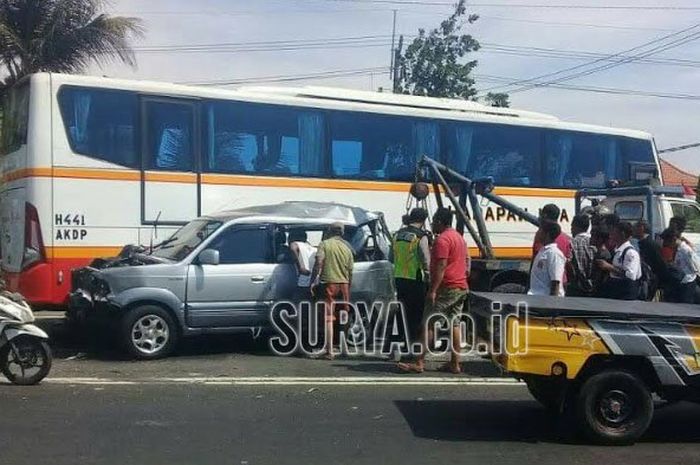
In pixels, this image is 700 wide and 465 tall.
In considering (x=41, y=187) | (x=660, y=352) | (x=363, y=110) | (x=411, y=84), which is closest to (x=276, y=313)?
(x=41, y=187)

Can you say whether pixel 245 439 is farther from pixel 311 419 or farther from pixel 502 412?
pixel 502 412

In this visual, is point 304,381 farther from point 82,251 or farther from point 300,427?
point 82,251

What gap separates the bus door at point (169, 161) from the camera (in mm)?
12969

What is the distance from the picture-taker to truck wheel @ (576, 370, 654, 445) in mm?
7066

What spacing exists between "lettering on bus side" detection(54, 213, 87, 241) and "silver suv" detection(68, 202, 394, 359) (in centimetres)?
81

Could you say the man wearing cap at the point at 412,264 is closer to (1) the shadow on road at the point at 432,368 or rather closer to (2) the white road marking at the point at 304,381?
(1) the shadow on road at the point at 432,368

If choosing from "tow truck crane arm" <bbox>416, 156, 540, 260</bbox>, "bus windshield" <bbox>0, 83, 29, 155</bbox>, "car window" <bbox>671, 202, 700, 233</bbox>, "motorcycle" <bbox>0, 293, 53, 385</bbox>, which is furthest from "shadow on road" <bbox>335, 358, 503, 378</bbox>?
"bus windshield" <bbox>0, 83, 29, 155</bbox>

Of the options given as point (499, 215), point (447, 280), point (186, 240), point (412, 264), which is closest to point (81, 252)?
point (186, 240)

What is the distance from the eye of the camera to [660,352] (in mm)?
7066

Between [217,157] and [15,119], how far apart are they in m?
2.80

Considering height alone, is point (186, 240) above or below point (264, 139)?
below

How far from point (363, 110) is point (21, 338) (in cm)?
714

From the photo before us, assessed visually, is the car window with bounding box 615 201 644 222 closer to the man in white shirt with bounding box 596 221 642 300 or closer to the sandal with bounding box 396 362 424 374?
the man in white shirt with bounding box 596 221 642 300

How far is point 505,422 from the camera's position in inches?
316
